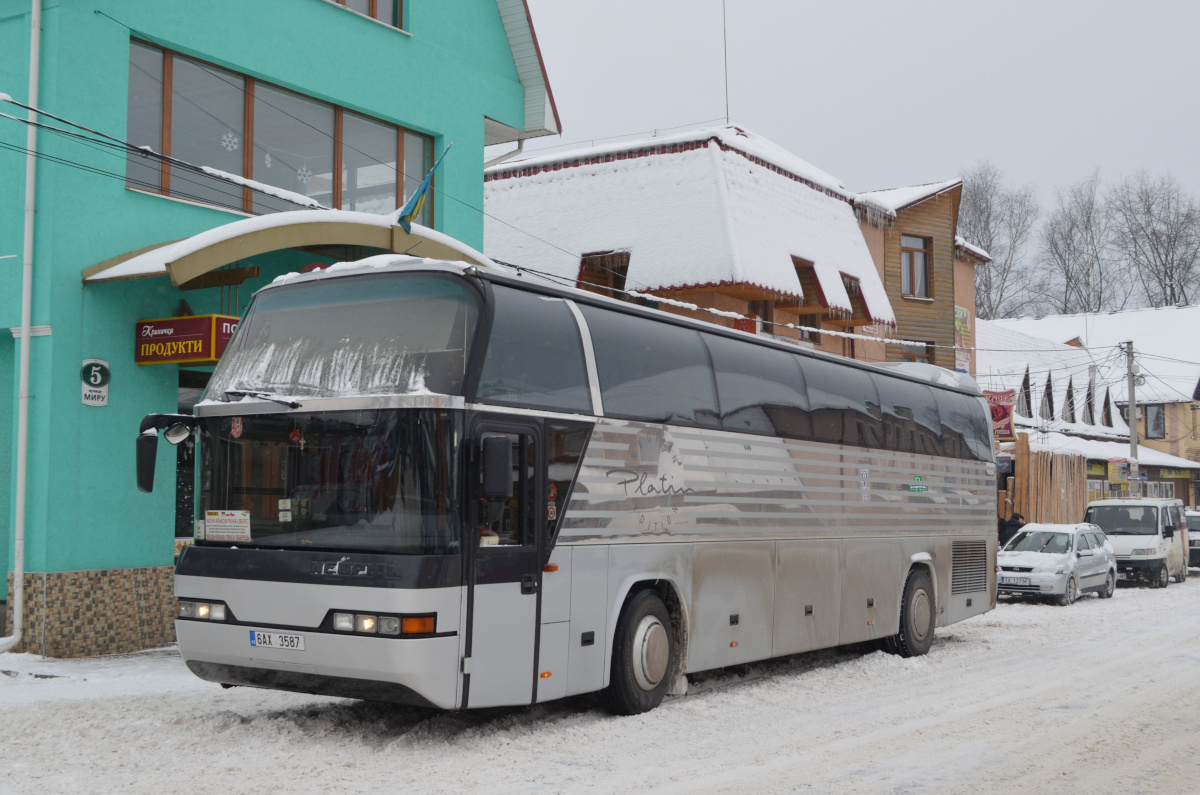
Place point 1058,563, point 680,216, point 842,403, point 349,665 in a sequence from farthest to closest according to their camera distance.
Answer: point 680,216 → point 1058,563 → point 842,403 → point 349,665

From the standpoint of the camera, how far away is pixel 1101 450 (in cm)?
4784

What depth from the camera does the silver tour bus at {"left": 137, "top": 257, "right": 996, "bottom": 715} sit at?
803 cm

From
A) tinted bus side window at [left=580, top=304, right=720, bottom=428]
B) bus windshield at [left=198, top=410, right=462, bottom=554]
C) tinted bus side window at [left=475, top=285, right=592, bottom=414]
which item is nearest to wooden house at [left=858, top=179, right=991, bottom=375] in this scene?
tinted bus side window at [left=580, top=304, right=720, bottom=428]

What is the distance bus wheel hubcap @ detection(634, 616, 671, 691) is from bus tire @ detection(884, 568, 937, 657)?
5.15m

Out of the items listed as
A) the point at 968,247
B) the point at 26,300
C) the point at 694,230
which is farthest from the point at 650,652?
the point at 968,247

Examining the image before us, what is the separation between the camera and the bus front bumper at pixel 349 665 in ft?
25.6

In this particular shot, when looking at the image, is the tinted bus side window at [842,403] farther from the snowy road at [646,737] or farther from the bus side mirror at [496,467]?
the bus side mirror at [496,467]

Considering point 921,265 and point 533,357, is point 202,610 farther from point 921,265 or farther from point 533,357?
point 921,265

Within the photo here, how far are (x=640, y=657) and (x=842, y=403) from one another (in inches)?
184

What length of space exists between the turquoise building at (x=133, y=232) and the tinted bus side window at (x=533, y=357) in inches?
178

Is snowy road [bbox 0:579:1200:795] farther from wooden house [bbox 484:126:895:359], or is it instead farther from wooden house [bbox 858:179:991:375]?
wooden house [bbox 858:179:991:375]

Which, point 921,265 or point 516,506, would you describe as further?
point 921,265

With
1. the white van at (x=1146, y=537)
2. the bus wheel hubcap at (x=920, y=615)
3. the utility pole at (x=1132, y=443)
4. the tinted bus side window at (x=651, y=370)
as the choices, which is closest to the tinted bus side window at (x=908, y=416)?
the bus wheel hubcap at (x=920, y=615)

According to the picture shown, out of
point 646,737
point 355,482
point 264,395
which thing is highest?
point 264,395
